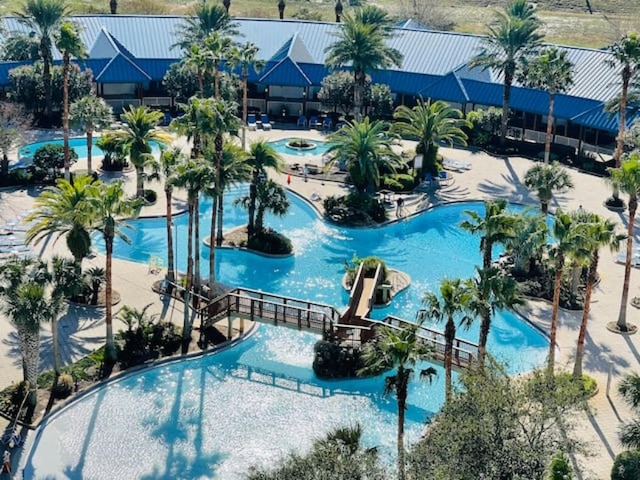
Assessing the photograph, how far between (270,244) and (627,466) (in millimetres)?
29410

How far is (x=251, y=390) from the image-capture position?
43.5 metres

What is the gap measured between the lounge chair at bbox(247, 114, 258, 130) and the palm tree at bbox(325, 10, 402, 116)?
9.56 meters

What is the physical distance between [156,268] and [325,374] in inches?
581

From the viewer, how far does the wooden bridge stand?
4550cm

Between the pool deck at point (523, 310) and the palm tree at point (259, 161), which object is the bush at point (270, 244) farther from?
the pool deck at point (523, 310)

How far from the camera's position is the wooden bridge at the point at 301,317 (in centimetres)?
4550

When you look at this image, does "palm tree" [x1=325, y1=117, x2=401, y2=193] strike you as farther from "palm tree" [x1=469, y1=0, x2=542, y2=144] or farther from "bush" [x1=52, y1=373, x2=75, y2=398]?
"bush" [x1=52, y1=373, x2=75, y2=398]

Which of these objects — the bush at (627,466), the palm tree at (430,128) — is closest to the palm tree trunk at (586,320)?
→ the bush at (627,466)

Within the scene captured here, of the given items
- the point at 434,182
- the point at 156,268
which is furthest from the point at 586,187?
the point at 156,268

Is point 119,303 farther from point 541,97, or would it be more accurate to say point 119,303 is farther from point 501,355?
point 541,97

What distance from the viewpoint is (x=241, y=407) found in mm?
42094

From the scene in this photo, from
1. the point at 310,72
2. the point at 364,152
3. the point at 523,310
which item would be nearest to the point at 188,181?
the point at 523,310

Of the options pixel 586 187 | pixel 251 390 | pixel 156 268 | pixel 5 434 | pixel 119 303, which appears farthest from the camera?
pixel 586 187

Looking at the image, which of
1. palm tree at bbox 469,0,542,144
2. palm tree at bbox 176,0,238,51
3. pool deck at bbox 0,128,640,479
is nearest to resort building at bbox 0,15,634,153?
palm tree at bbox 469,0,542,144
